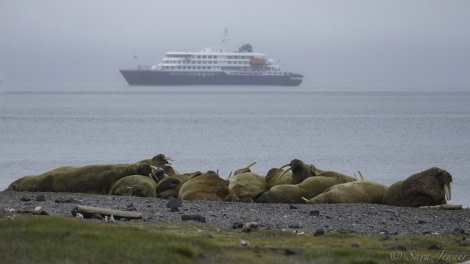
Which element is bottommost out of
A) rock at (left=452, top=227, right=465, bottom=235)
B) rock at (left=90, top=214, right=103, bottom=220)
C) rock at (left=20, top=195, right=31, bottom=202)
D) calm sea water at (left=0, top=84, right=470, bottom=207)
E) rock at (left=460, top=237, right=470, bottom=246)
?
calm sea water at (left=0, top=84, right=470, bottom=207)

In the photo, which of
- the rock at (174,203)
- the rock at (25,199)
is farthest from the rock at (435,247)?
the rock at (25,199)

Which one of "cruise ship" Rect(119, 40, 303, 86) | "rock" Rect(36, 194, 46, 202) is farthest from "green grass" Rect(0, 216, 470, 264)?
"cruise ship" Rect(119, 40, 303, 86)

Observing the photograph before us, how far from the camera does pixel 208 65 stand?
17775cm

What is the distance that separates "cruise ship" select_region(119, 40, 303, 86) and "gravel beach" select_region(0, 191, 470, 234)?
527 ft

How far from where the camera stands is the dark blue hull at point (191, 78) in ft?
585

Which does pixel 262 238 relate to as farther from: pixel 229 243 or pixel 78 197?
pixel 78 197

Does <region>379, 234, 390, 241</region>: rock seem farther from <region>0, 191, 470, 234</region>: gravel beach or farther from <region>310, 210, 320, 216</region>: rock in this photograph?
<region>310, 210, 320, 216</region>: rock

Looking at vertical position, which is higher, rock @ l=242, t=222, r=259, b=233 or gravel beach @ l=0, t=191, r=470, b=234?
rock @ l=242, t=222, r=259, b=233

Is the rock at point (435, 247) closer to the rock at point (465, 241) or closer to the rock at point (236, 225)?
the rock at point (465, 241)

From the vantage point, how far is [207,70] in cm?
17838

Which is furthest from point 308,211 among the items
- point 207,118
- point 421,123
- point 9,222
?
point 207,118

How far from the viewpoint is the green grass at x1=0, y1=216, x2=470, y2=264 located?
828cm

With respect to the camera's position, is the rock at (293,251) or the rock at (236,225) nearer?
the rock at (293,251)

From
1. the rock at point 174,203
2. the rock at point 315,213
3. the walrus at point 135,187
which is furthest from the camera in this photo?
the walrus at point 135,187
